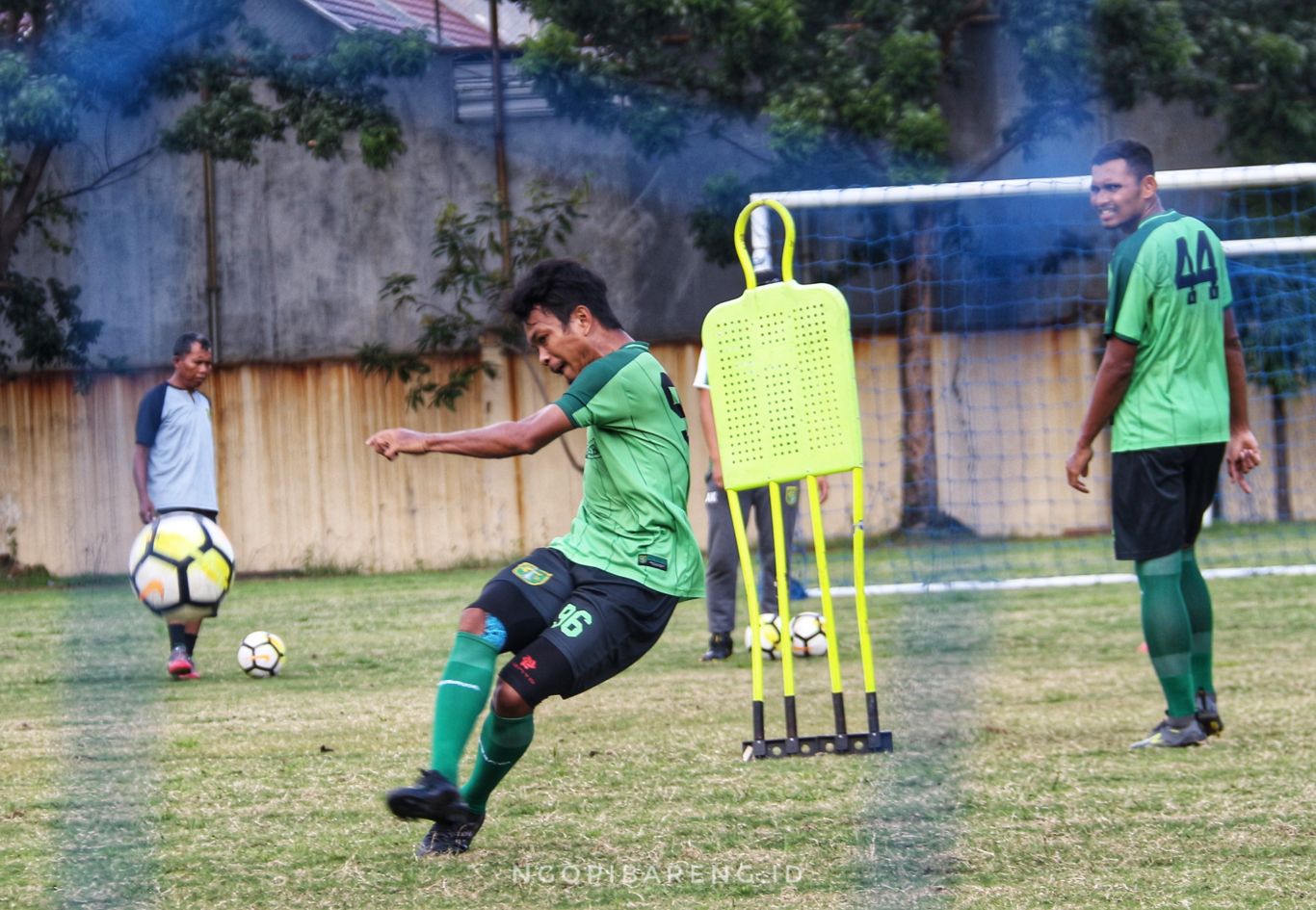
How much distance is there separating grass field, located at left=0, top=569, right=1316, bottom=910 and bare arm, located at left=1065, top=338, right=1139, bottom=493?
0.97 m

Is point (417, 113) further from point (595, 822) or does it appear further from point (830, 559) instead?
point (595, 822)

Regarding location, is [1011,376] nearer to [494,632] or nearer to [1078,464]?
[1078,464]

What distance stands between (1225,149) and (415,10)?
27.6 ft

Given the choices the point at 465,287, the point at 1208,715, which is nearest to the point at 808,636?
the point at 1208,715

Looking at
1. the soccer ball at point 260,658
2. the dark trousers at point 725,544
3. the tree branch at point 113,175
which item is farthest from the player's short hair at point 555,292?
the tree branch at point 113,175

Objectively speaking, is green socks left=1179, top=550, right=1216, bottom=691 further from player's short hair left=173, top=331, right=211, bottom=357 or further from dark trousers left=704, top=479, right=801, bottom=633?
player's short hair left=173, top=331, right=211, bottom=357

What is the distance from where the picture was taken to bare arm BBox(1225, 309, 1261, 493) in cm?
597

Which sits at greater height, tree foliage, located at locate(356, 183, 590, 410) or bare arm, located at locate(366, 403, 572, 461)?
tree foliage, located at locate(356, 183, 590, 410)

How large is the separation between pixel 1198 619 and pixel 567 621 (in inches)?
106

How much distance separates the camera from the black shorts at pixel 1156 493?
18.6 feet

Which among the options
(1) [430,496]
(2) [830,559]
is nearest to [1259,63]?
(2) [830,559]

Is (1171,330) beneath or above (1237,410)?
above

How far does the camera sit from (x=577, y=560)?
173 inches

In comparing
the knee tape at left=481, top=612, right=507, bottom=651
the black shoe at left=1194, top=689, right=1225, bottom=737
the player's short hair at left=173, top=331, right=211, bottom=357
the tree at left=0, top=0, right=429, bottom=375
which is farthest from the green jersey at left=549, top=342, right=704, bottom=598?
the tree at left=0, top=0, right=429, bottom=375
